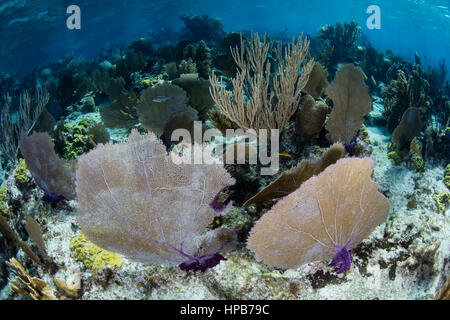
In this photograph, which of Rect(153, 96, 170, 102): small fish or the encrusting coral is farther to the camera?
Rect(153, 96, 170, 102): small fish

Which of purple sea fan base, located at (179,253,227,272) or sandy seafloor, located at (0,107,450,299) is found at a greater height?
purple sea fan base, located at (179,253,227,272)

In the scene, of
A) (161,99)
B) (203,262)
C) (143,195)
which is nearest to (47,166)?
(161,99)

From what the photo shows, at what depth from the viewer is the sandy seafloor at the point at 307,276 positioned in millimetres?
1917

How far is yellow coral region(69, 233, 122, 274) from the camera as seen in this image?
225cm

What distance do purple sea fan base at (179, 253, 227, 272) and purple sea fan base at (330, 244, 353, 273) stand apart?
90 centimetres

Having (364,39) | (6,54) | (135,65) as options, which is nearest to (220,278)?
(135,65)

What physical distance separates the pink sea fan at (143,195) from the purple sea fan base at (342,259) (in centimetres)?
102

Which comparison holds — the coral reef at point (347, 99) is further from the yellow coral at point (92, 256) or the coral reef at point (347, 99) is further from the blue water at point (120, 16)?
the blue water at point (120, 16)

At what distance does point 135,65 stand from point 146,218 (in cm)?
672

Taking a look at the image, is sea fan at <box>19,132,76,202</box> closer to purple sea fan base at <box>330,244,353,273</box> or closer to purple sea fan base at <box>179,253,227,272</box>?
purple sea fan base at <box>179,253,227,272</box>

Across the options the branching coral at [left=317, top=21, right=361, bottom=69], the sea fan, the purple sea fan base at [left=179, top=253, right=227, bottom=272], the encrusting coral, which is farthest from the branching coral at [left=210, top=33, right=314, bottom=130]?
the branching coral at [left=317, top=21, right=361, bottom=69]

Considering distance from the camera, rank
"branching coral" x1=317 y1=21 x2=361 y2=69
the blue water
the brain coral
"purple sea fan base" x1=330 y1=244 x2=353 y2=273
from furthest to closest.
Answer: the blue water → "branching coral" x1=317 y1=21 x2=361 y2=69 → "purple sea fan base" x1=330 y1=244 x2=353 y2=273 → the brain coral

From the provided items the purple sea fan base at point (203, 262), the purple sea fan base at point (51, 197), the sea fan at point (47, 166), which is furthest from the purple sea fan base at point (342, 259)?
the purple sea fan base at point (51, 197)

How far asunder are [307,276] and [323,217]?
0.68 m
